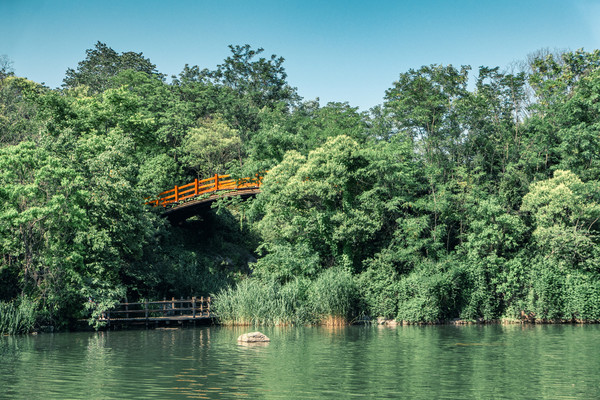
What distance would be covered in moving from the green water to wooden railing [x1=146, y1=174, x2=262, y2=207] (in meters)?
15.7

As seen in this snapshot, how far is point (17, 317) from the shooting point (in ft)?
88.5

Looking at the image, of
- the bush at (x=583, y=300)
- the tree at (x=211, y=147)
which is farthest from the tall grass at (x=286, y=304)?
the tree at (x=211, y=147)

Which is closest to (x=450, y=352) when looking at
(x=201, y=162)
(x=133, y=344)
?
(x=133, y=344)

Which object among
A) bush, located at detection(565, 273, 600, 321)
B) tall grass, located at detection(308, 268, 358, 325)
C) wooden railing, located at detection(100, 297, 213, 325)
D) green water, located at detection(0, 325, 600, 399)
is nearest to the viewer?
green water, located at detection(0, 325, 600, 399)

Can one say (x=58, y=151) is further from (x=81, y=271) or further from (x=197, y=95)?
(x=197, y=95)

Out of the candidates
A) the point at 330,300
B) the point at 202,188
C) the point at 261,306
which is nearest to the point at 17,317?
the point at 261,306

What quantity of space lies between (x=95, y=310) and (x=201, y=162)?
64.4ft

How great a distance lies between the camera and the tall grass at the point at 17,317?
2695 cm

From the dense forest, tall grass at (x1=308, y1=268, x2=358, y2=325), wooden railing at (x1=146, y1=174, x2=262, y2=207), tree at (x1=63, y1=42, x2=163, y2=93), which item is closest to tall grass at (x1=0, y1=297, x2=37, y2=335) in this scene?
the dense forest

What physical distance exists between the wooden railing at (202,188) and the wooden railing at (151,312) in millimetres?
8689

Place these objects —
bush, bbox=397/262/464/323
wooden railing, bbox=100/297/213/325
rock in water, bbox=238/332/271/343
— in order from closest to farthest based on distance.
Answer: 1. rock in water, bbox=238/332/271/343
2. wooden railing, bbox=100/297/213/325
3. bush, bbox=397/262/464/323

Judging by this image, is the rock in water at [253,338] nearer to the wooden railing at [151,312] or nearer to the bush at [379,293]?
the wooden railing at [151,312]

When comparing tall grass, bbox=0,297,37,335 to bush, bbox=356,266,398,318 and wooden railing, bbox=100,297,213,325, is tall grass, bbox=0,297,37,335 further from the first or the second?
bush, bbox=356,266,398,318

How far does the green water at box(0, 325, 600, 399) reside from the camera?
13.2 m
